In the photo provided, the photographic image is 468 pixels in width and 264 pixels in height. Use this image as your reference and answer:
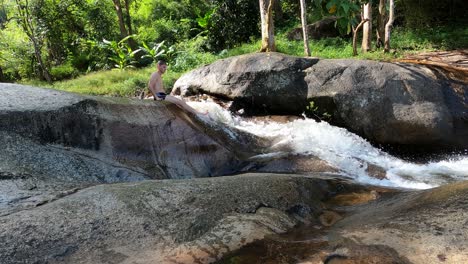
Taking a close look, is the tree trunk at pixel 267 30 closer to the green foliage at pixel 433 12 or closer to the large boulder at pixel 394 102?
the large boulder at pixel 394 102

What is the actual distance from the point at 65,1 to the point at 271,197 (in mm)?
21007

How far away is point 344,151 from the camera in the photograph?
8.10m

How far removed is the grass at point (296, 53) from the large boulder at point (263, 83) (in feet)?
9.23

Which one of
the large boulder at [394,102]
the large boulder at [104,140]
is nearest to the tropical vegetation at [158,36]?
the large boulder at [394,102]

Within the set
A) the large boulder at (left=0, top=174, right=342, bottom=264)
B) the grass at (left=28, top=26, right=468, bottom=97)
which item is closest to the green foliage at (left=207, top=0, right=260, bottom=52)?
the grass at (left=28, top=26, right=468, bottom=97)

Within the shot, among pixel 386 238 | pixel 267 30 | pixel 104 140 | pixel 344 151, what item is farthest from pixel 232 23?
pixel 386 238

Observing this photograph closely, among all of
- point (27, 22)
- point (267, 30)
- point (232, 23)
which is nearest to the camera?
point (267, 30)

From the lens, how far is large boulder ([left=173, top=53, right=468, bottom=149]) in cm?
822

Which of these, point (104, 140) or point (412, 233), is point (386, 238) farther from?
point (104, 140)

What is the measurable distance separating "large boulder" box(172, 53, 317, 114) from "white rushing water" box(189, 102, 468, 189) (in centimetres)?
51

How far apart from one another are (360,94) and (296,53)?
20.4ft

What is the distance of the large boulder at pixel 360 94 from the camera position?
27.0ft

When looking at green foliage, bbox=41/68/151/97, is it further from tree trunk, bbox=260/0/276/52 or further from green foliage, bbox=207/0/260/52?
green foliage, bbox=207/0/260/52

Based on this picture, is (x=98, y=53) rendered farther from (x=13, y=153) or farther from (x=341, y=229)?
(x=341, y=229)
